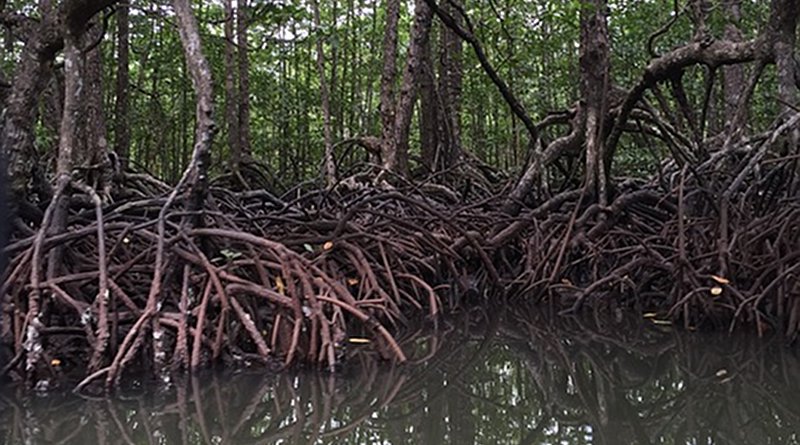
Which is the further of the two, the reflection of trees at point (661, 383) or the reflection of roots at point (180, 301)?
the reflection of roots at point (180, 301)

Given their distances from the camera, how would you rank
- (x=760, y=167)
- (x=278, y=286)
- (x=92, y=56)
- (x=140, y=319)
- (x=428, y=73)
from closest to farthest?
(x=140, y=319) < (x=278, y=286) < (x=760, y=167) < (x=92, y=56) < (x=428, y=73)

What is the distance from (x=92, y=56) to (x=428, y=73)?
321 centimetres

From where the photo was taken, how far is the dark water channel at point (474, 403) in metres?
2.46

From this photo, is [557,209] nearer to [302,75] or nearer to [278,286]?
[278,286]

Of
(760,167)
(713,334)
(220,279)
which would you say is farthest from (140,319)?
(760,167)

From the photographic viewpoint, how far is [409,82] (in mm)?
6719

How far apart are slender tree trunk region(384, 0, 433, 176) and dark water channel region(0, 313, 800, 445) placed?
3467mm

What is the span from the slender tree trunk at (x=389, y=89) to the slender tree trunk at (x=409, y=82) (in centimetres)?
6

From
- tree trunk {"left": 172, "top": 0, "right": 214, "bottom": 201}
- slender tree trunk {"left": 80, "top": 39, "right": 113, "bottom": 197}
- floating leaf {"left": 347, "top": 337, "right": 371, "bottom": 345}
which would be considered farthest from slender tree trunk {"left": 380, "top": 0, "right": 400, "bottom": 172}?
tree trunk {"left": 172, "top": 0, "right": 214, "bottom": 201}

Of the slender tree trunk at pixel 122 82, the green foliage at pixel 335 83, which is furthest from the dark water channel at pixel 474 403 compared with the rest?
the green foliage at pixel 335 83

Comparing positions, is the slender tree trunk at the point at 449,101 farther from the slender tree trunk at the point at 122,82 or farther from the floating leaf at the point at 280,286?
the floating leaf at the point at 280,286

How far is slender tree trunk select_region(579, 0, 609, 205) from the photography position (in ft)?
17.3

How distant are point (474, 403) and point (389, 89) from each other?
193 inches

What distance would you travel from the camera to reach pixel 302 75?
16938 mm
